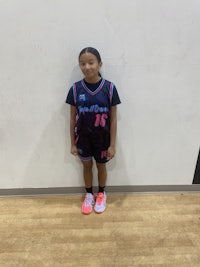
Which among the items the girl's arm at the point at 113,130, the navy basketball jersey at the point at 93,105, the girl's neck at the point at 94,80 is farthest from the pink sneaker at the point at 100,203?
the girl's neck at the point at 94,80

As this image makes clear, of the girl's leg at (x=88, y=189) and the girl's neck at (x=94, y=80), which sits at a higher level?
the girl's neck at (x=94, y=80)

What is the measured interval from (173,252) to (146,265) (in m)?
0.21

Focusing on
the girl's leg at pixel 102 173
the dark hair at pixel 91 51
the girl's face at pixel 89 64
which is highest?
the dark hair at pixel 91 51

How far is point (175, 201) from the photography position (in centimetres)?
191

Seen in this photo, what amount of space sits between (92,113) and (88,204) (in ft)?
2.47

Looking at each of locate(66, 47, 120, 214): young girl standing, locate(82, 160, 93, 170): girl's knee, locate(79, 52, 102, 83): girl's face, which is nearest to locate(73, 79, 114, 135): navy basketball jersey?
locate(66, 47, 120, 214): young girl standing

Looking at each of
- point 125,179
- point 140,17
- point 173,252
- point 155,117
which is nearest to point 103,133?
point 155,117

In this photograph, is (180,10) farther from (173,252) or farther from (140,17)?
(173,252)

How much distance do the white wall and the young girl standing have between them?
10cm

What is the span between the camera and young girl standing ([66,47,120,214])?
1.44m

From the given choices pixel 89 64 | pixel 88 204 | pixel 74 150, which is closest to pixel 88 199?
pixel 88 204

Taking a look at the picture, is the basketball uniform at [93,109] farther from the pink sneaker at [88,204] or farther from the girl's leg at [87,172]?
the pink sneaker at [88,204]

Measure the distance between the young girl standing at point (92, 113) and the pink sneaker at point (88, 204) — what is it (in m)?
0.30

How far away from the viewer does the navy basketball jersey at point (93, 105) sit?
152 cm
